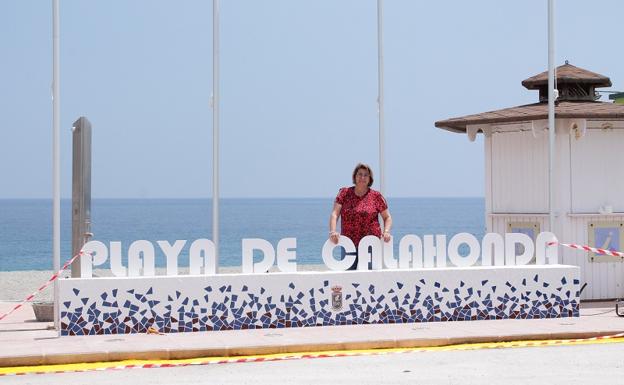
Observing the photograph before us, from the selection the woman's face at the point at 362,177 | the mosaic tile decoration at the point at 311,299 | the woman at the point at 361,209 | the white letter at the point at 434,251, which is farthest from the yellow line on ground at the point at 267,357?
the woman's face at the point at 362,177

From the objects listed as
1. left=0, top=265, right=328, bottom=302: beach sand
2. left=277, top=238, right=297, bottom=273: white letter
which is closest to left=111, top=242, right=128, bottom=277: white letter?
left=277, top=238, right=297, bottom=273: white letter

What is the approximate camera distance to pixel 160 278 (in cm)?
1452

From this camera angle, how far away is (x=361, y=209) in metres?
15.6

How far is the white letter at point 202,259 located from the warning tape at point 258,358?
2497mm

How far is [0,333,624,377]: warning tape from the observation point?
11.9m

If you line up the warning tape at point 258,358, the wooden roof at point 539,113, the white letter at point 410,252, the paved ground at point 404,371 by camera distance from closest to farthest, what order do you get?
the paved ground at point 404,371, the warning tape at point 258,358, the white letter at point 410,252, the wooden roof at point 539,113

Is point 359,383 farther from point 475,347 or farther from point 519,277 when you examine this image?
point 519,277

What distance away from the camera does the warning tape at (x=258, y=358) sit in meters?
11.9

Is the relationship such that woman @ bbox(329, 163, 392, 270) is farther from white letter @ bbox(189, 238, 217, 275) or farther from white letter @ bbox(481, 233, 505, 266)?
white letter @ bbox(189, 238, 217, 275)

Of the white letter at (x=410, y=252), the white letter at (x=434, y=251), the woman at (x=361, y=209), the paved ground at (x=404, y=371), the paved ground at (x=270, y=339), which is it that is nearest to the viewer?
the paved ground at (x=404, y=371)

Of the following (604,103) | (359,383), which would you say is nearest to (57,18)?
(359,383)

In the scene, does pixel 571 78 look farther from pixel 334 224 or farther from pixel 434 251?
pixel 334 224

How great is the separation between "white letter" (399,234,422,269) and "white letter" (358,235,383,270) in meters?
0.39

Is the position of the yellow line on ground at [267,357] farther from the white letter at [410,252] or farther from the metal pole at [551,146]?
the metal pole at [551,146]
